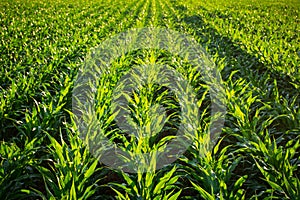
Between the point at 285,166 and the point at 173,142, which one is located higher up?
the point at 285,166

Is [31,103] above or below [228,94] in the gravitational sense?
below

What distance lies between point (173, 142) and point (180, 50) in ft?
10.8

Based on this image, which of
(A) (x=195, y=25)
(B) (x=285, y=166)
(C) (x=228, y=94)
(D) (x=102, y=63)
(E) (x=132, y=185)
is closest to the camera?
(E) (x=132, y=185)

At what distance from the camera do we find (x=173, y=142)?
3.28 metres

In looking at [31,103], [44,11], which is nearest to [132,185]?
[31,103]

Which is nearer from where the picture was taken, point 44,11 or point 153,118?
point 153,118

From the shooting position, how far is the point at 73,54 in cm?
593

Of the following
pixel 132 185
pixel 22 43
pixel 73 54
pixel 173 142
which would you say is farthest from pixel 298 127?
pixel 22 43

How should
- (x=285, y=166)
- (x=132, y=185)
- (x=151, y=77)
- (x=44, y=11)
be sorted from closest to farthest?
1. (x=132, y=185)
2. (x=285, y=166)
3. (x=151, y=77)
4. (x=44, y=11)

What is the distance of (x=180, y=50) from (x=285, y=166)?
4.07 meters

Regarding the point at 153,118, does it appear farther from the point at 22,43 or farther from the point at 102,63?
the point at 22,43

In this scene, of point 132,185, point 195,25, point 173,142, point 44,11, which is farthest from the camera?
point 44,11

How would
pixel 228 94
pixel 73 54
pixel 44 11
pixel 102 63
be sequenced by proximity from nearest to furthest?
pixel 228 94 → pixel 102 63 → pixel 73 54 → pixel 44 11

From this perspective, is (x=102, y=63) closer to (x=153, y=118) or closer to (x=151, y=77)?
(x=151, y=77)
